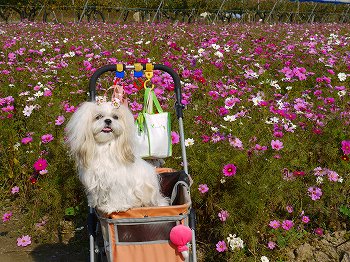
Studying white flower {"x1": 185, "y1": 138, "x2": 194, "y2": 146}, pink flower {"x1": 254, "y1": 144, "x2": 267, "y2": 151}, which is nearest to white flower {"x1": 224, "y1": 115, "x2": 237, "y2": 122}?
white flower {"x1": 185, "y1": 138, "x2": 194, "y2": 146}

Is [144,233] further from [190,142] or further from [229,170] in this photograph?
[190,142]

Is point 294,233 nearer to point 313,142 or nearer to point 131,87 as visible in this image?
point 313,142

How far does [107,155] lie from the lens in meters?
2.57

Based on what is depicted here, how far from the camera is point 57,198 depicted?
11.7ft

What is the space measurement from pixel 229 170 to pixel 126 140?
31.8 inches

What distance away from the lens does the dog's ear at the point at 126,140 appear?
2.55 meters

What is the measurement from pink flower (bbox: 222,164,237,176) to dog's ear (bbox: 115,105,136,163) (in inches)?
27.6

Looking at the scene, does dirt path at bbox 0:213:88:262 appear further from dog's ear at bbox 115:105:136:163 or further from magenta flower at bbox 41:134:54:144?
dog's ear at bbox 115:105:136:163

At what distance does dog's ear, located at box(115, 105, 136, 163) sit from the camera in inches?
100

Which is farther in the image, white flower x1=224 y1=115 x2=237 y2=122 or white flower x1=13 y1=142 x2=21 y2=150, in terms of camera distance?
white flower x1=13 y1=142 x2=21 y2=150

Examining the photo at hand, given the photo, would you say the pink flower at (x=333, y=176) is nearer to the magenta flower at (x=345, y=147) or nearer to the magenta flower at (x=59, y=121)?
the magenta flower at (x=345, y=147)

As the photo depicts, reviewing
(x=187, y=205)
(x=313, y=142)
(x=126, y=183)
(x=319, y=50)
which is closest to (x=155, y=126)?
(x=126, y=183)

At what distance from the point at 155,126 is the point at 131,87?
4.46 ft

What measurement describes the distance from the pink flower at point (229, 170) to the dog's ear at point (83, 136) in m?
0.93
